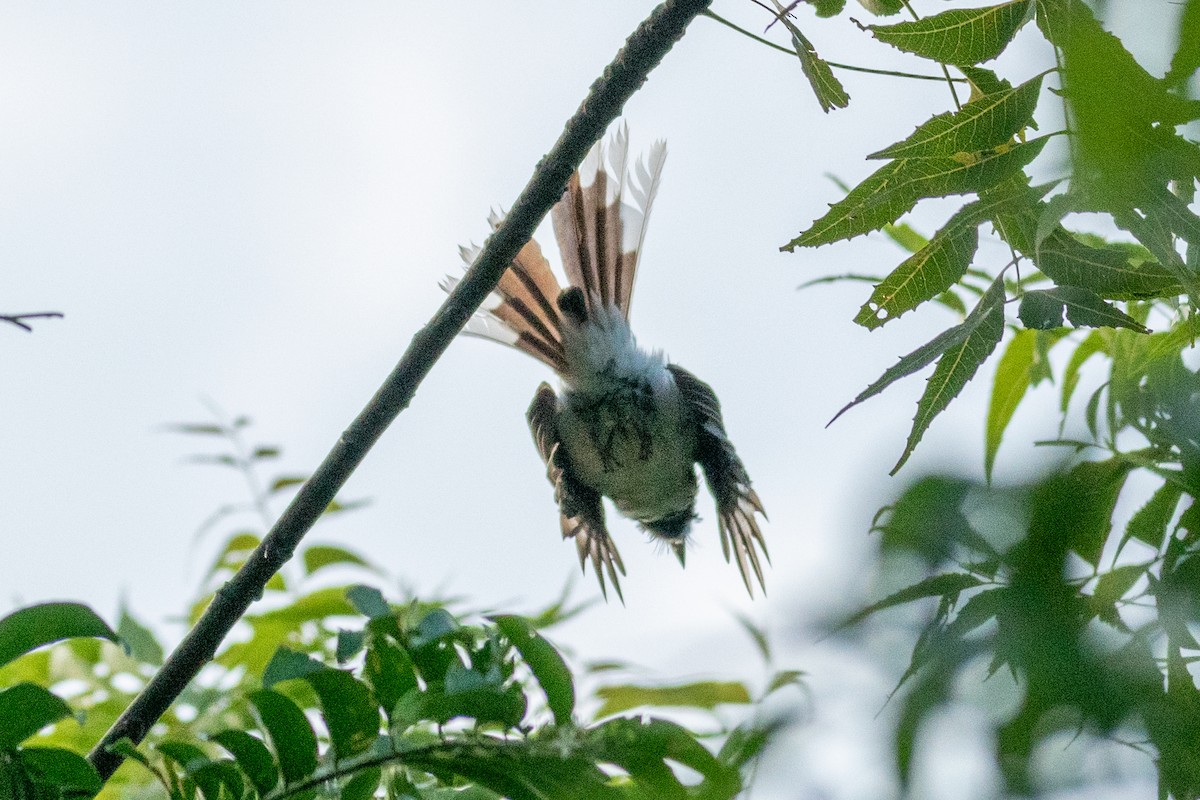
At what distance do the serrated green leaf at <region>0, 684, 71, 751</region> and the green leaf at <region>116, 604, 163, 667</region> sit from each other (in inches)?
29.4

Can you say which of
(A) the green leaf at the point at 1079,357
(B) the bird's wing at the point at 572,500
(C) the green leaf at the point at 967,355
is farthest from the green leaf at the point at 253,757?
(B) the bird's wing at the point at 572,500

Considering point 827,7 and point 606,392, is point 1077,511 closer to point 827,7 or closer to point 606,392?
point 827,7

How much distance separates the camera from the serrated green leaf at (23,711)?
2.77 ft

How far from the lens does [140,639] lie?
1.60 metres

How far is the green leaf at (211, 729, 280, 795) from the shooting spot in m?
0.86

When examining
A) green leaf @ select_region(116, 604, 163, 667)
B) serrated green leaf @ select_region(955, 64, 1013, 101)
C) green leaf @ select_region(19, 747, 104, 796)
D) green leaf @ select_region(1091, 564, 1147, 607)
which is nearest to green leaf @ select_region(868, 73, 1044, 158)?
serrated green leaf @ select_region(955, 64, 1013, 101)

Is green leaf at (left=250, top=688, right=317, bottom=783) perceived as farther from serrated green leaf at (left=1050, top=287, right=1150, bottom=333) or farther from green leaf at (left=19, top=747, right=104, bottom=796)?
serrated green leaf at (left=1050, top=287, right=1150, bottom=333)

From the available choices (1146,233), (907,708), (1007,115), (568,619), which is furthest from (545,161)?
(907,708)

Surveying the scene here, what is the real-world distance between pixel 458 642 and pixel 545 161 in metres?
0.44

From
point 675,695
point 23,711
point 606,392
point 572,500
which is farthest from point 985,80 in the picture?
point 572,500

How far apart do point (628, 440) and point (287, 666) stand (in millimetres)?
1320

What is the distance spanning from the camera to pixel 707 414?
7.14ft

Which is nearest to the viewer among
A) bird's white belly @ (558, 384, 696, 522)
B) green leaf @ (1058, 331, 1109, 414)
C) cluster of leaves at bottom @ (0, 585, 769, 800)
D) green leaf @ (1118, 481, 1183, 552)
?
green leaf @ (1118, 481, 1183, 552)

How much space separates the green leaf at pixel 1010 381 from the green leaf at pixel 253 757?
0.88 metres
